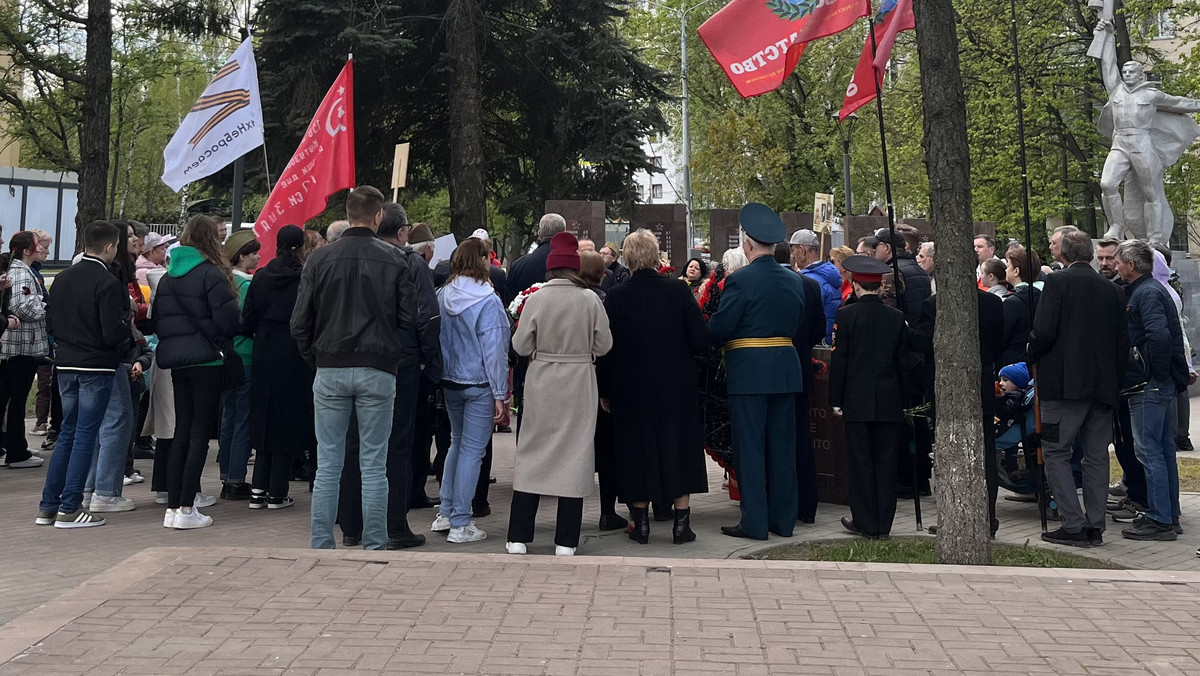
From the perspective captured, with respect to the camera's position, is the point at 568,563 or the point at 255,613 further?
the point at 568,563

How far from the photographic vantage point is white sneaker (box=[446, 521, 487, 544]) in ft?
26.0

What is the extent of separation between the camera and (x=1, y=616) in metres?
6.08

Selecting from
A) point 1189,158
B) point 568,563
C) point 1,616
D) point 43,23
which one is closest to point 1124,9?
point 1189,158

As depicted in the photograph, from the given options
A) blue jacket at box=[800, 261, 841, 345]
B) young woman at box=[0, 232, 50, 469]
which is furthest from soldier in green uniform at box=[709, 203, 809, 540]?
young woman at box=[0, 232, 50, 469]

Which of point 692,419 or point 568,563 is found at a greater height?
point 692,419

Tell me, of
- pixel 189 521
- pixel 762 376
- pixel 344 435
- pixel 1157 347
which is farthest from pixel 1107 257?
pixel 189 521

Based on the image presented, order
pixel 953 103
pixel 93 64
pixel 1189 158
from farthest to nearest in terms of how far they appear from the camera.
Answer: pixel 1189 158, pixel 93 64, pixel 953 103

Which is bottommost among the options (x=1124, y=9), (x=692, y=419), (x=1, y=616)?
(x=1, y=616)

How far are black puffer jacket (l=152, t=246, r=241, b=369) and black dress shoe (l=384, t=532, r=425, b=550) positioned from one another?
1.89m

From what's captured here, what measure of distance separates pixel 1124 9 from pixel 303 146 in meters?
24.9

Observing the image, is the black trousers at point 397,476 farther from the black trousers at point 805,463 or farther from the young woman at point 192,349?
the black trousers at point 805,463

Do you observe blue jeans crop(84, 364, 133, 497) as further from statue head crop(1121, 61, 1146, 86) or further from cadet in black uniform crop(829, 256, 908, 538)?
statue head crop(1121, 61, 1146, 86)

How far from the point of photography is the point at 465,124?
19.8 m

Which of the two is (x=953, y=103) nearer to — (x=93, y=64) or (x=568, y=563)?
(x=568, y=563)
